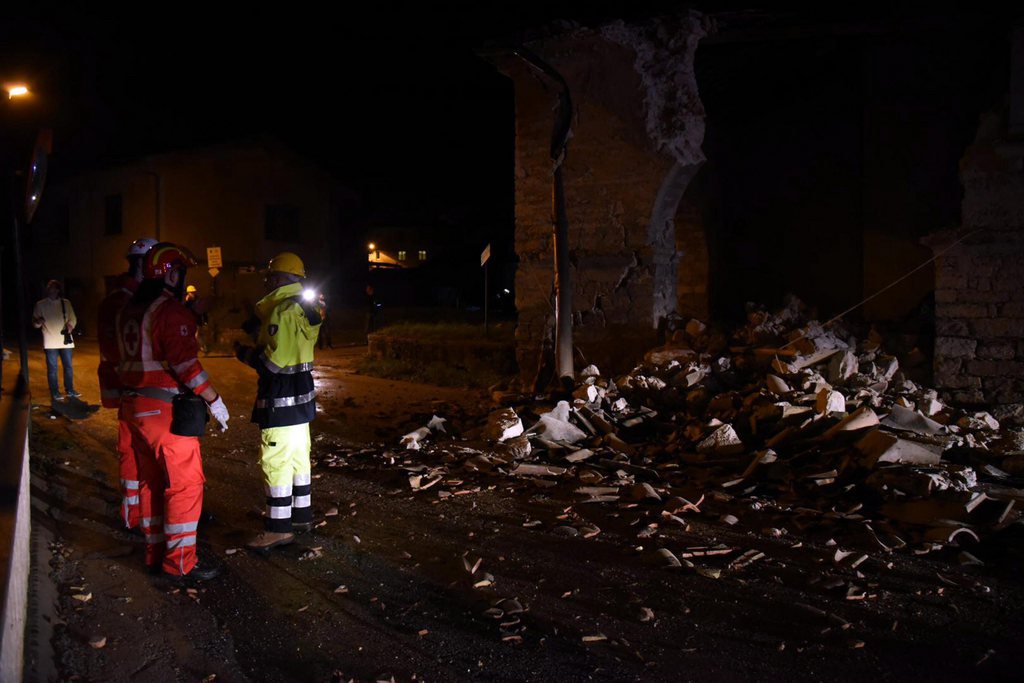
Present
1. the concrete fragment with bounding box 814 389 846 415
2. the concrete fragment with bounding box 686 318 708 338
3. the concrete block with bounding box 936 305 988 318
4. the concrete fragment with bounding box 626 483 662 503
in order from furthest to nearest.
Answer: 1. the concrete fragment with bounding box 686 318 708 338
2. the concrete block with bounding box 936 305 988 318
3. the concrete fragment with bounding box 814 389 846 415
4. the concrete fragment with bounding box 626 483 662 503

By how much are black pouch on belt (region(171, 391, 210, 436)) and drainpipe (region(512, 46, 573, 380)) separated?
18.8 feet

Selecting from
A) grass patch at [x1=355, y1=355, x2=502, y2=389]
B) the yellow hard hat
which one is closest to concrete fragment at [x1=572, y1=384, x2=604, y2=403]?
grass patch at [x1=355, y1=355, x2=502, y2=389]

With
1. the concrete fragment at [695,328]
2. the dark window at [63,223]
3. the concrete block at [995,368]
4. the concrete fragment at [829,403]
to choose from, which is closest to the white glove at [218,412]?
the concrete fragment at [829,403]

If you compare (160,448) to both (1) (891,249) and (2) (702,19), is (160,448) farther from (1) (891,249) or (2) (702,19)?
(1) (891,249)

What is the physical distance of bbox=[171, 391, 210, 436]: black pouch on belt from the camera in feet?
13.6

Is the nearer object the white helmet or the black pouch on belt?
the black pouch on belt

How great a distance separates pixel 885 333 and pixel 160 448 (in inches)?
340

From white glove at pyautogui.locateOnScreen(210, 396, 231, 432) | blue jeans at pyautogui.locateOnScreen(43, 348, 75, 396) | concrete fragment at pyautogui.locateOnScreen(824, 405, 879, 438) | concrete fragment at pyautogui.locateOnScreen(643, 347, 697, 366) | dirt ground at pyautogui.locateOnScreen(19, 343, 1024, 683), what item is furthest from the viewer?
blue jeans at pyautogui.locateOnScreen(43, 348, 75, 396)

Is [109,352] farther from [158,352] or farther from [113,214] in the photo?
[113,214]

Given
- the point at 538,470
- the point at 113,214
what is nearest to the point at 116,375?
the point at 538,470

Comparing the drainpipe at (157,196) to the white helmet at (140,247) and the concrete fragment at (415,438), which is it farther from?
the white helmet at (140,247)

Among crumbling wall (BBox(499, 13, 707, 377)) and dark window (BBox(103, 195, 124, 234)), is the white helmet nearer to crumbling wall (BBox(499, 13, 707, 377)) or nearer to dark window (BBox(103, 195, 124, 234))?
crumbling wall (BBox(499, 13, 707, 377))

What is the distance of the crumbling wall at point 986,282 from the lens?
800cm

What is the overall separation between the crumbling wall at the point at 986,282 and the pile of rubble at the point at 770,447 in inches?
23.3
